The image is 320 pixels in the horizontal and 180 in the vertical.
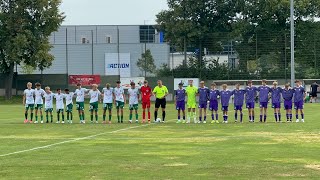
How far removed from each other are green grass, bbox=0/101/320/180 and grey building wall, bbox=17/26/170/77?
5055 centimetres

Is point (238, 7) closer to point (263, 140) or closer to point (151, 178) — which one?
point (263, 140)

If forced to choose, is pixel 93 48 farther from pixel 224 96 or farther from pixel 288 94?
pixel 288 94

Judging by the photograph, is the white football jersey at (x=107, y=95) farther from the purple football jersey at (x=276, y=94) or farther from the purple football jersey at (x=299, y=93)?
the purple football jersey at (x=299, y=93)

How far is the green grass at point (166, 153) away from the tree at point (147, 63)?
47.8 meters

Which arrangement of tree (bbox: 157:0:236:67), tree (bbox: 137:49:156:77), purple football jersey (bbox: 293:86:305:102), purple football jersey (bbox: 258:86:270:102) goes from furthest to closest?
1. tree (bbox: 137:49:156:77)
2. tree (bbox: 157:0:236:67)
3. purple football jersey (bbox: 258:86:270:102)
4. purple football jersey (bbox: 293:86:305:102)

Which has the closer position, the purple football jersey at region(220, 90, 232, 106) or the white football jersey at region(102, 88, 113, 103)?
the purple football jersey at region(220, 90, 232, 106)

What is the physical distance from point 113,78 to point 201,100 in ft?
125

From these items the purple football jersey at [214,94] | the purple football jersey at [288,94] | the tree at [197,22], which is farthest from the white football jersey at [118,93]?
the tree at [197,22]

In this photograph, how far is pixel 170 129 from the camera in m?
28.2

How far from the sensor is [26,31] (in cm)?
7006

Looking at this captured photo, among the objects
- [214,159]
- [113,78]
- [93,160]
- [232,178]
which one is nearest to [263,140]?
[214,159]

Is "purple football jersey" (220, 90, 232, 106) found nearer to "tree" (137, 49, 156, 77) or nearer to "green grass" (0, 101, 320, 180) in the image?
"green grass" (0, 101, 320, 180)

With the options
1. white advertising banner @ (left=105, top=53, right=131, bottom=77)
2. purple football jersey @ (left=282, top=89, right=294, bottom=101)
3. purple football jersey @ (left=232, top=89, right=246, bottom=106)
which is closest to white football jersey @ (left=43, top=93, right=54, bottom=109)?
purple football jersey @ (left=232, top=89, right=246, bottom=106)

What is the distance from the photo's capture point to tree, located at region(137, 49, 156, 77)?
251 feet
